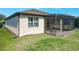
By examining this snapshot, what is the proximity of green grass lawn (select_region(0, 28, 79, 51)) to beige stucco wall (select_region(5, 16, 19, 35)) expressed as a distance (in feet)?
0.26

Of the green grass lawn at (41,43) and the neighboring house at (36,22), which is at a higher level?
the neighboring house at (36,22)

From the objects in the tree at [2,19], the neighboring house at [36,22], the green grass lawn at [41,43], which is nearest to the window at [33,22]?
the neighboring house at [36,22]

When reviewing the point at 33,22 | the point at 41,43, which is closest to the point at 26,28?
the point at 33,22

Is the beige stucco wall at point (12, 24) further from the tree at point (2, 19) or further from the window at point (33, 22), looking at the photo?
the window at point (33, 22)

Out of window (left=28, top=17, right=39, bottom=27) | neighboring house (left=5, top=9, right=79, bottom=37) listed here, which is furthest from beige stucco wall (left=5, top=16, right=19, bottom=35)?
window (left=28, top=17, right=39, bottom=27)

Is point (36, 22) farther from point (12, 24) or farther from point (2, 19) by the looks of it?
point (2, 19)

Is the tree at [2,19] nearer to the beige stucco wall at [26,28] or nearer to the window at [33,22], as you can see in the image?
the beige stucco wall at [26,28]

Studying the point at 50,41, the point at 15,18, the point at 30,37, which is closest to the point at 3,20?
the point at 15,18

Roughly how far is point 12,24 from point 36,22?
33cm

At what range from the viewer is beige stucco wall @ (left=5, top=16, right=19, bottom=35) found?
12.6 ft

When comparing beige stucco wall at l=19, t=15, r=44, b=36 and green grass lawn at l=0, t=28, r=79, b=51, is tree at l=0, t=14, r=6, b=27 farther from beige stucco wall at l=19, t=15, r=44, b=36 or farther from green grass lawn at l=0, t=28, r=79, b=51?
beige stucco wall at l=19, t=15, r=44, b=36

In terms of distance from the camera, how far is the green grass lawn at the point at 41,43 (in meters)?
3.84

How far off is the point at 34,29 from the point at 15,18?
30 centimetres
